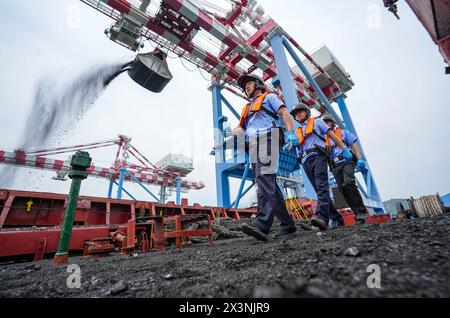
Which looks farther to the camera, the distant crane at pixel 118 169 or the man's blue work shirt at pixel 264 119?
the distant crane at pixel 118 169

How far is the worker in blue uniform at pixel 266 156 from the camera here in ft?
6.88

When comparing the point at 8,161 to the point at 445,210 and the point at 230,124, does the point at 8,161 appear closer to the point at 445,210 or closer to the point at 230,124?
the point at 230,124

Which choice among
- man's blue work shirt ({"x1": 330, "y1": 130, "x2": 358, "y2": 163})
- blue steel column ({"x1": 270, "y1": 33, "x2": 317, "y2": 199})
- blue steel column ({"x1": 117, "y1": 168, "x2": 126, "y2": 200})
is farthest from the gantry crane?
blue steel column ({"x1": 117, "y1": 168, "x2": 126, "y2": 200})

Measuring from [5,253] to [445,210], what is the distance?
5.60 m

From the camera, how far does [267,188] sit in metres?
2.13

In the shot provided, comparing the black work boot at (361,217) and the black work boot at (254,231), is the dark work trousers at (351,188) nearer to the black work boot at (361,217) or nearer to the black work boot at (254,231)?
the black work boot at (361,217)

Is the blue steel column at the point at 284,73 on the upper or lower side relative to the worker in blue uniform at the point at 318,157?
upper

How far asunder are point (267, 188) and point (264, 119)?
767 mm

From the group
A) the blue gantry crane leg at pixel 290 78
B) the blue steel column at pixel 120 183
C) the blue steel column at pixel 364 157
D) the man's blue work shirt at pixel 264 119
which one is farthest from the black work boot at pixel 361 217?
the blue steel column at pixel 120 183

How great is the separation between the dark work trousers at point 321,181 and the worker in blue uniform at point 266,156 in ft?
1.63

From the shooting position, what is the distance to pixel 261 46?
8.24 m

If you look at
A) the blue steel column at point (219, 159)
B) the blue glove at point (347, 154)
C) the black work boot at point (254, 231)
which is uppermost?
the blue steel column at point (219, 159)

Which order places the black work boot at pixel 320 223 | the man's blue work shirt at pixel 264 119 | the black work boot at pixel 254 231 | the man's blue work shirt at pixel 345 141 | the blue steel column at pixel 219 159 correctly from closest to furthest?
the black work boot at pixel 254 231
the man's blue work shirt at pixel 264 119
the black work boot at pixel 320 223
the man's blue work shirt at pixel 345 141
the blue steel column at pixel 219 159

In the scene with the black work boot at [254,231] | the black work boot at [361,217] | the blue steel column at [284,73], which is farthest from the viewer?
the blue steel column at [284,73]
